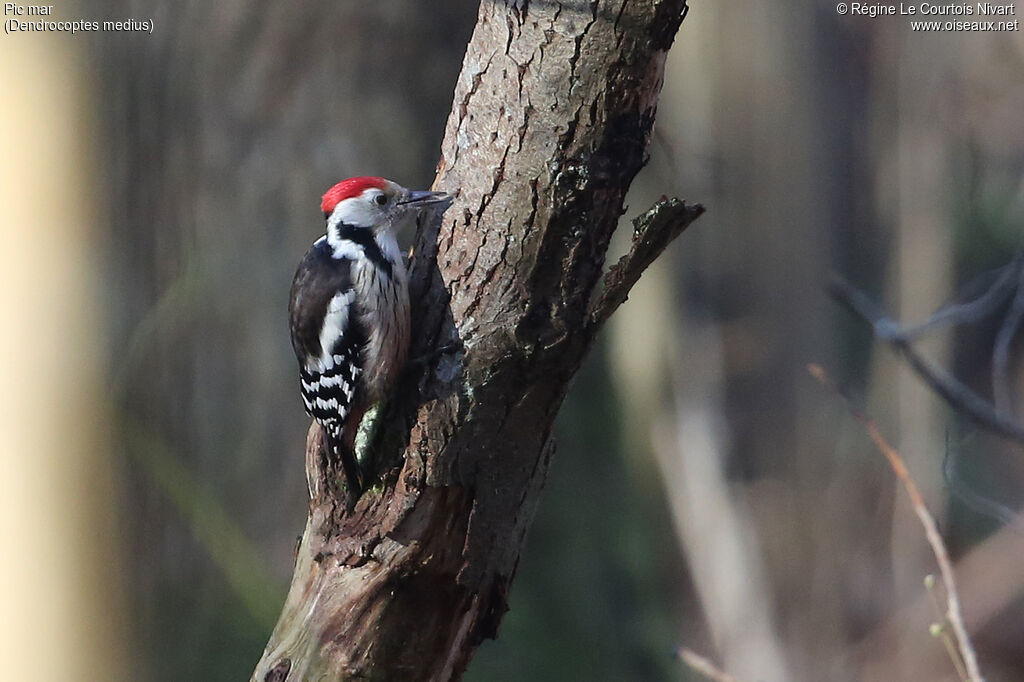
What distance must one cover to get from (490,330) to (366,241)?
0.74 metres

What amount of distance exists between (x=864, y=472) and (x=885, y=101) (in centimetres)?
238

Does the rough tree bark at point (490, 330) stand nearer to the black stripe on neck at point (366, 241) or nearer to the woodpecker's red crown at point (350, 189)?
the black stripe on neck at point (366, 241)

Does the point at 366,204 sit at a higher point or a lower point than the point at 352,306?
higher

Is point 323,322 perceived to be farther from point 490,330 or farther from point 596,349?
point 596,349

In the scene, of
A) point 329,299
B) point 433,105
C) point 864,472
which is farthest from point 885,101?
point 329,299

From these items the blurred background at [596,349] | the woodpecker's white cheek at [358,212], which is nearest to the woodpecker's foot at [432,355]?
the woodpecker's white cheek at [358,212]

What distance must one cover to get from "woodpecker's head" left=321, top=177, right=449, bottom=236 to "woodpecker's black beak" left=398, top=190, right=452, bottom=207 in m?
0.23

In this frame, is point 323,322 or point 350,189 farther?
point 350,189

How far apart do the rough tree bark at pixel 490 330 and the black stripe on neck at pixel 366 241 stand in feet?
1.27

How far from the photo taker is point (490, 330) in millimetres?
1828
